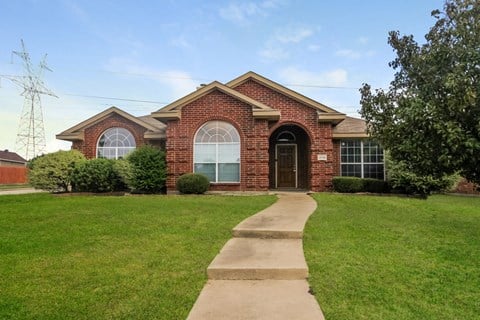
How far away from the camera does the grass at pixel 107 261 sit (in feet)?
11.9

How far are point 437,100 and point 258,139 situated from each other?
9.14 m

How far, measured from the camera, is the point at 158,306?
3594 millimetres

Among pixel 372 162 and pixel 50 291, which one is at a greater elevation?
pixel 372 162

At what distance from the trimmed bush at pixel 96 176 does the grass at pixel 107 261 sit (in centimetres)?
596

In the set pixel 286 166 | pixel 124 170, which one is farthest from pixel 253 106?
pixel 124 170

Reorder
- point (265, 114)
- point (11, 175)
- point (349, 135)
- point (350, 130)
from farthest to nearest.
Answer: point (11, 175), point (350, 130), point (349, 135), point (265, 114)

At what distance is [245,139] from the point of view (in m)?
15.0

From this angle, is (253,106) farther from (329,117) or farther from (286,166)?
(286,166)

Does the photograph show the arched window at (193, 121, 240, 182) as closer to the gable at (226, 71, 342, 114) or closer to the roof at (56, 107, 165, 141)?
the gable at (226, 71, 342, 114)

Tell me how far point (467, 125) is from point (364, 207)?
495 cm

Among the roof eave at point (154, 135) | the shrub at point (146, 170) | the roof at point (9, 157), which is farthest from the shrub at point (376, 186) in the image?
the roof at point (9, 157)

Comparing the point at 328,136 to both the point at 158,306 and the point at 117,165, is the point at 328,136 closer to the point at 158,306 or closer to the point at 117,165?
the point at 117,165

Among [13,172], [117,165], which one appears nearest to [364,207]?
[117,165]

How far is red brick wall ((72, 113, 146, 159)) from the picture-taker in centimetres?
1897
